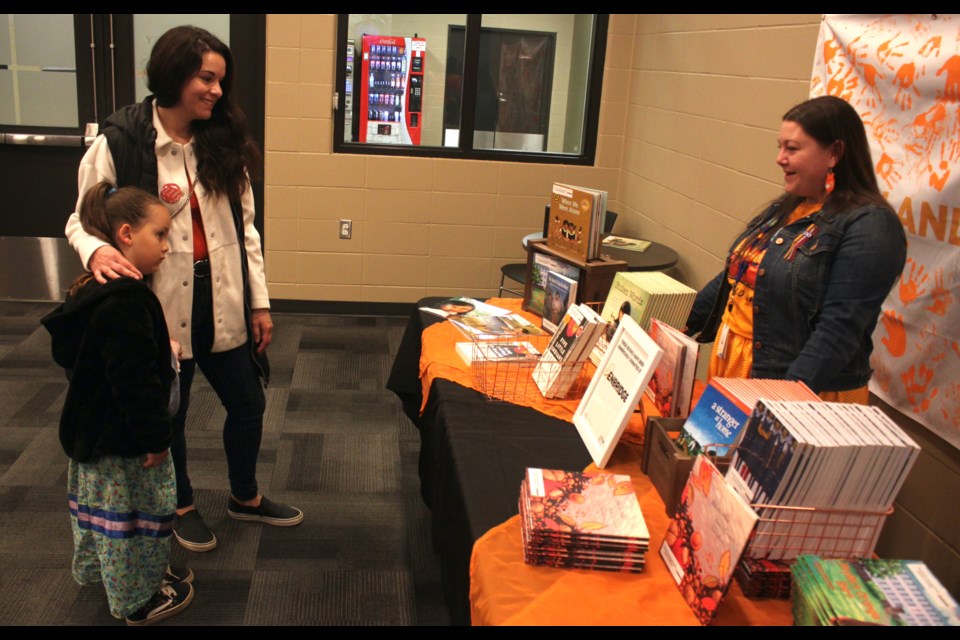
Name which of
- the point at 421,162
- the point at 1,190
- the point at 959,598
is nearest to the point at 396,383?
the point at 959,598

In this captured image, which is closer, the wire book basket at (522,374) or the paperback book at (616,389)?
the paperback book at (616,389)

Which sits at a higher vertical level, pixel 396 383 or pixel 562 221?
pixel 562 221

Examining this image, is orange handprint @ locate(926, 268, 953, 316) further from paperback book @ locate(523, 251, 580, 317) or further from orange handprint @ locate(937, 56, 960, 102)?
paperback book @ locate(523, 251, 580, 317)

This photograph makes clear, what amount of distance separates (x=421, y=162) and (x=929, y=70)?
3222mm

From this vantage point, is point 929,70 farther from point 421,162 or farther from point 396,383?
point 421,162

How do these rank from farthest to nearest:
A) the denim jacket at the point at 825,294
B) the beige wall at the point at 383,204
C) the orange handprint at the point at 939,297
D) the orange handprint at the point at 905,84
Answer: the beige wall at the point at 383,204 → the orange handprint at the point at 905,84 → the orange handprint at the point at 939,297 → the denim jacket at the point at 825,294

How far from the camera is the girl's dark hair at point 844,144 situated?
6.36ft

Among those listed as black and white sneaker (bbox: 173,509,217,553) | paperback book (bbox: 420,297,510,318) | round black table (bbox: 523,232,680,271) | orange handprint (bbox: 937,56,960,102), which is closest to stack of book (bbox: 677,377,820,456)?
orange handprint (bbox: 937,56,960,102)

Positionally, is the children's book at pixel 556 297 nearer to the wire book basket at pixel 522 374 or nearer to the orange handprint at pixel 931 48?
the wire book basket at pixel 522 374

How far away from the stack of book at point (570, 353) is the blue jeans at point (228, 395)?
0.92 m

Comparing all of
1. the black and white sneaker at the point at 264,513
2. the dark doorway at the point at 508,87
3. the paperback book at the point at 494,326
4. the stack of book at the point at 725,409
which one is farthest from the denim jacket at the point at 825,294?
the dark doorway at the point at 508,87

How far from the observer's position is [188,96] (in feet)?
7.44

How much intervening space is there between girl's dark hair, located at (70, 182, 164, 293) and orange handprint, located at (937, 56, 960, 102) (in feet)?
6.48

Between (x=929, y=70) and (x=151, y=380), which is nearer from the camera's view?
(x=151, y=380)
